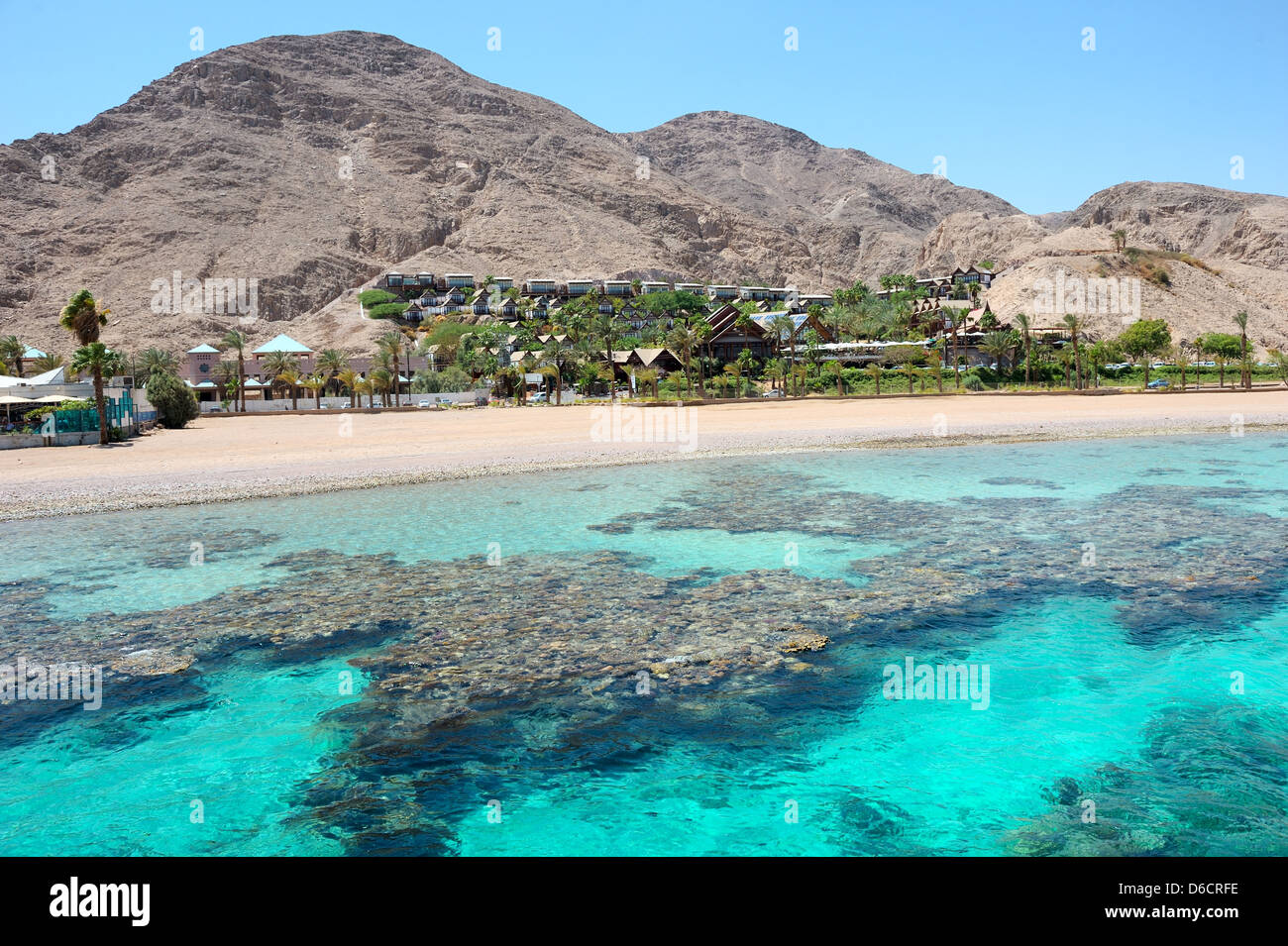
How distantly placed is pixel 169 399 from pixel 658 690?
181ft

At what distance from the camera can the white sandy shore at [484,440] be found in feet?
94.2

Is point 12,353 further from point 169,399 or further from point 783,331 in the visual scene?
point 783,331

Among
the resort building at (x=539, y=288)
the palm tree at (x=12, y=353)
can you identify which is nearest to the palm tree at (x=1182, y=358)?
the palm tree at (x=12, y=353)

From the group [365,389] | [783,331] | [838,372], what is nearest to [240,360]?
[365,389]

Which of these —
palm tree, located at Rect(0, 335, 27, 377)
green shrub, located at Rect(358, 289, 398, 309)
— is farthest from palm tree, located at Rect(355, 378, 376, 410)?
green shrub, located at Rect(358, 289, 398, 309)

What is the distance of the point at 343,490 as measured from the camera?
28453 millimetres

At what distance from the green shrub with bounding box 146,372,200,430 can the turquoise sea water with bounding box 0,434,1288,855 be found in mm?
37880

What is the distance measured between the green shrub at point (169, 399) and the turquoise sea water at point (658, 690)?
3788 centimetres

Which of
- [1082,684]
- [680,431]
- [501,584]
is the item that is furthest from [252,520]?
[680,431]

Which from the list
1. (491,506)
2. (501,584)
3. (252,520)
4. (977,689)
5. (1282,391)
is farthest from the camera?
(1282,391)

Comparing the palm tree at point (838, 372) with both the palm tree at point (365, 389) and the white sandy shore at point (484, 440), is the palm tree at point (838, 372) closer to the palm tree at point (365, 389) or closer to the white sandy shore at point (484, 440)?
the white sandy shore at point (484, 440)
